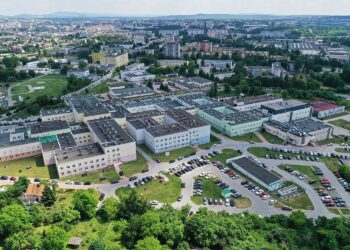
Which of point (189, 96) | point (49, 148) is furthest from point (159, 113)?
point (49, 148)

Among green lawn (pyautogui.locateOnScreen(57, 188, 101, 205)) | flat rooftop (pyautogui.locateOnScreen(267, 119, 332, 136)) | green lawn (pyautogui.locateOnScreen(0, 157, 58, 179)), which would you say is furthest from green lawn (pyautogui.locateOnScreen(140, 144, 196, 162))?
flat rooftop (pyautogui.locateOnScreen(267, 119, 332, 136))

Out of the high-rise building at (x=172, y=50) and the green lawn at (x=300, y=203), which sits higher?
the high-rise building at (x=172, y=50)

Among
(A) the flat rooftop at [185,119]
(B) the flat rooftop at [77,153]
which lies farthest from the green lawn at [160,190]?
(A) the flat rooftop at [185,119]

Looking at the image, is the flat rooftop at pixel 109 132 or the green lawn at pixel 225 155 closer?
the flat rooftop at pixel 109 132

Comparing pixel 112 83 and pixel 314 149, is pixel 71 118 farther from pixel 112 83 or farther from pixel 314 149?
pixel 314 149

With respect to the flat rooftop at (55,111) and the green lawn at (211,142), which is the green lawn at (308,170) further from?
the flat rooftop at (55,111)

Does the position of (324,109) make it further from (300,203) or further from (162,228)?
(162,228)
